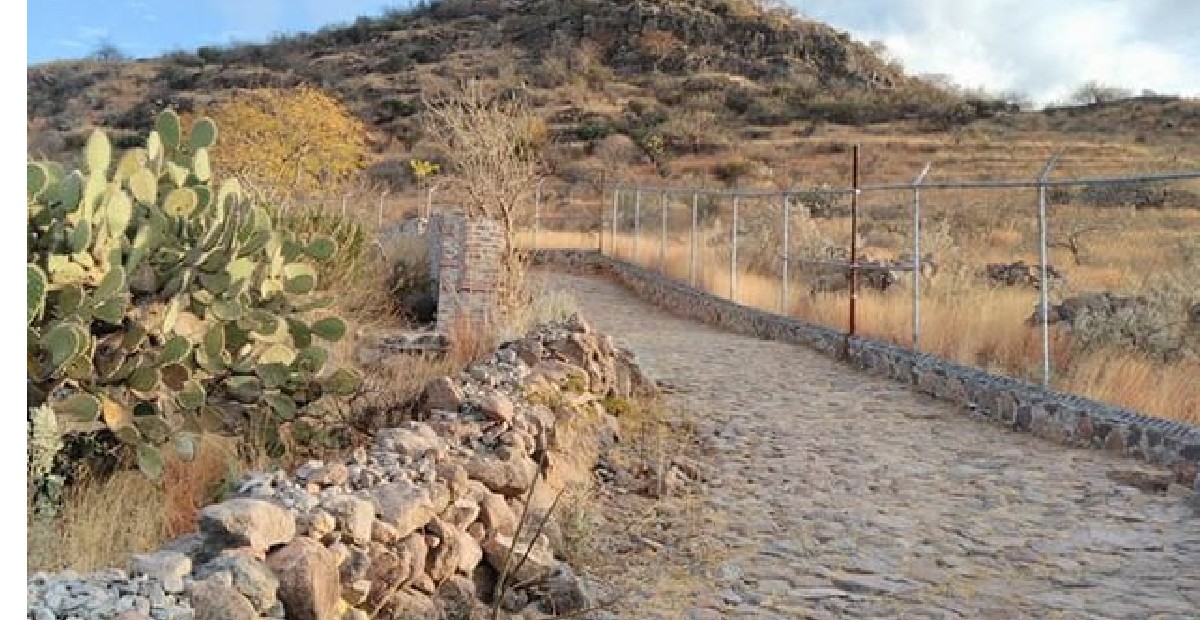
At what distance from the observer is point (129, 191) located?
5.68 m

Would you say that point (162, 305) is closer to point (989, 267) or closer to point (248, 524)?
point (248, 524)

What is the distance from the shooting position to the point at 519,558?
4.50m

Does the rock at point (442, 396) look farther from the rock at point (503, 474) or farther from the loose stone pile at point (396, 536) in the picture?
the rock at point (503, 474)

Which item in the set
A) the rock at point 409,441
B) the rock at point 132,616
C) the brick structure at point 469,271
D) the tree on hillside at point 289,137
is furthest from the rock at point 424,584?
the tree on hillside at point 289,137

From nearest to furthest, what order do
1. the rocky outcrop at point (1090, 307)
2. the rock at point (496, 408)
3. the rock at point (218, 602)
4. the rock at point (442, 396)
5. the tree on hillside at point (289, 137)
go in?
the rock at point (218, 602) → the rock at point (496, 408) → the rock at point (442, 396) → the rocky outcrop at point (1090, 307) → the tree on hillside at point (289, 137)

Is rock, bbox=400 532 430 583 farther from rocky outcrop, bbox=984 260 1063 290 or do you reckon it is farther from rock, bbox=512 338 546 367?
rocky outcrop, bbox=984 260 1063 290

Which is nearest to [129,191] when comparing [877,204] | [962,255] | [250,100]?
[962,255]

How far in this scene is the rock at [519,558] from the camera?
441 centimetres

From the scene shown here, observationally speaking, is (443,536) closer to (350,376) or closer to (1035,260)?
(350,376)

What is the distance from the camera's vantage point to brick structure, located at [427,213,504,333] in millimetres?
9555

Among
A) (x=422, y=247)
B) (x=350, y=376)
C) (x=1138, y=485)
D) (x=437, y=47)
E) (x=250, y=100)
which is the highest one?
(x=437, y=47)

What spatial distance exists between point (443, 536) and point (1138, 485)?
4642 millimetres

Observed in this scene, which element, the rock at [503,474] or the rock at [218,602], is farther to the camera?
the rock at [503,474]

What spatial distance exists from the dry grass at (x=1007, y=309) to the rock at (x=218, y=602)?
721cm
